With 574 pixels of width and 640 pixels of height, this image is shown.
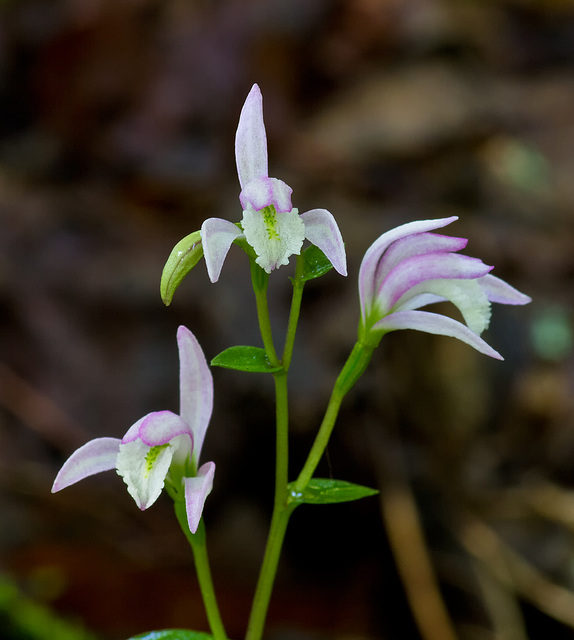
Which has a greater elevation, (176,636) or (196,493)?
(196,493)

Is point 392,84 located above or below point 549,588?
above

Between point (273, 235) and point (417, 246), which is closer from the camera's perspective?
point (273, 235)

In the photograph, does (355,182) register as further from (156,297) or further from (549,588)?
(549,588)

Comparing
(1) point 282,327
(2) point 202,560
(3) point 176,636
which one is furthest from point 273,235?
(1) point 282,327

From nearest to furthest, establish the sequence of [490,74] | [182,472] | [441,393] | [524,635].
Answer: [182,472] < [524,635] < [441,393] < [490,74]

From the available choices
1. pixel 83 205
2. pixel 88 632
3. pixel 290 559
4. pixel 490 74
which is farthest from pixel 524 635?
pixel 490 74

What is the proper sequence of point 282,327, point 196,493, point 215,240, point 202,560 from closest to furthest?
point 215,240, point 196,493, point 202,560, point 282,327

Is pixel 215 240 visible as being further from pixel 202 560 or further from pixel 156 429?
pixel 202 560
